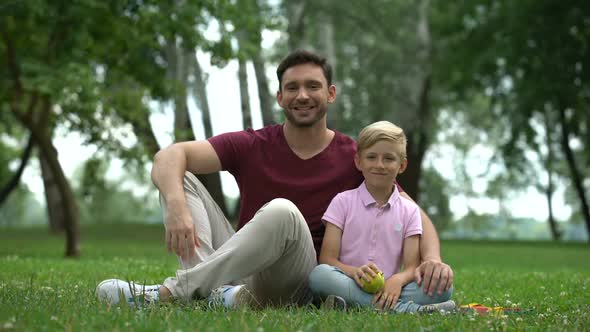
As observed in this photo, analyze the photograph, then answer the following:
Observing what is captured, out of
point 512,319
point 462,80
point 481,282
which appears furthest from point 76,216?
point 462,80

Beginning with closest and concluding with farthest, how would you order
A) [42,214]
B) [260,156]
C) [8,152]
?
[260,156] < [8,152] < [42,214]

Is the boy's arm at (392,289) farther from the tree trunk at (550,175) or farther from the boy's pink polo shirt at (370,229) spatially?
the tree trunk at (550,175)

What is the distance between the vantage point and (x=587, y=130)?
29.6m

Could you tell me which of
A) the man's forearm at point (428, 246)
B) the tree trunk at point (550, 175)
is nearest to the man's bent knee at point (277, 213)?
the man's forearm at point (428, 246)

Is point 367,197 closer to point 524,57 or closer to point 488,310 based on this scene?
point 488,310

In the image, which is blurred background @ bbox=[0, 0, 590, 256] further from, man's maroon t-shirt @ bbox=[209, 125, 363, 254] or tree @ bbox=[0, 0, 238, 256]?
man's maroon t-shirt @ bbox=[209, 125, 363, 254]

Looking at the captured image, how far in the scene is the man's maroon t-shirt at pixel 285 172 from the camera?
5.45m

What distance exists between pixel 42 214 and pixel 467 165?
337ft

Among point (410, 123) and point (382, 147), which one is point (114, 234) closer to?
point (410, 123)

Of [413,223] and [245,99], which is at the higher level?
[245,99]

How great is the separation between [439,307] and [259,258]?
120 cm

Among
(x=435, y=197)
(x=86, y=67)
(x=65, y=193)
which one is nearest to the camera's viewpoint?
(x=86, y=67)

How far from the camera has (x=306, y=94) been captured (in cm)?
543

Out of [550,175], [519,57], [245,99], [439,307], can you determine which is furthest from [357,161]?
[550,175]
